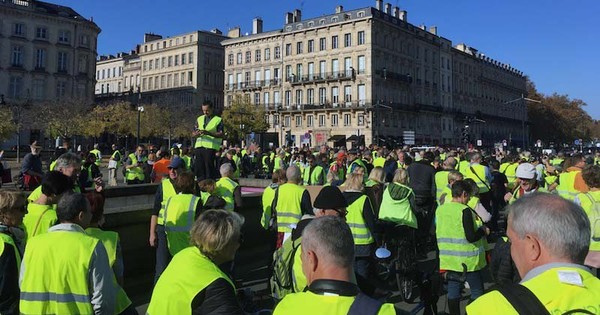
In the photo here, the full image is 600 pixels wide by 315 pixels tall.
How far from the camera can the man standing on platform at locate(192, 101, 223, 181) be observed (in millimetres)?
9008

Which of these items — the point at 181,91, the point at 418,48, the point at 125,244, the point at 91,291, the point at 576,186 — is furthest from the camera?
the point at 181,91

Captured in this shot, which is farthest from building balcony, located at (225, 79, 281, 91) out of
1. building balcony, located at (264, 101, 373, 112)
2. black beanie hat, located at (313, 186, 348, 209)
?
black beanie hat, located at (313, 186, 348, 209)

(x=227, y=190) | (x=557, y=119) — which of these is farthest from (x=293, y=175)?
(x=557, y=119)

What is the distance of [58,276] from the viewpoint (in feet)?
10.9

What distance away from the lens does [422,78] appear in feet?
243

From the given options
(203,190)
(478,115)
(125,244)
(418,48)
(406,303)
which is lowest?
(406,303)

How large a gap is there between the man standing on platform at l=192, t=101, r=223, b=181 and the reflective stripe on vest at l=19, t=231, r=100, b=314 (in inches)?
217

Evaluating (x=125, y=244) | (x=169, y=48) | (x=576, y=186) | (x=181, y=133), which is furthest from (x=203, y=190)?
(x=169, y=48)

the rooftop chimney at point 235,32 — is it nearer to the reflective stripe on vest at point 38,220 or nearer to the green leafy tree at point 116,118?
the green leafy tree at point 116,118

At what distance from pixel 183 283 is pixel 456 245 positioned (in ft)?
12.1

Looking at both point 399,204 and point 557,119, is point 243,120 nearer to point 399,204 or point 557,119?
point 399,204

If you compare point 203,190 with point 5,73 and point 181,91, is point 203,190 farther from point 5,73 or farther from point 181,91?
point 181,91

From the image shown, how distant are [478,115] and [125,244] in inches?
3221

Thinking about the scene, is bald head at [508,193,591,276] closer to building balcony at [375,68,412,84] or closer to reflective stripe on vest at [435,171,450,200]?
reflective stripe on vest at [435,171,450,200]
